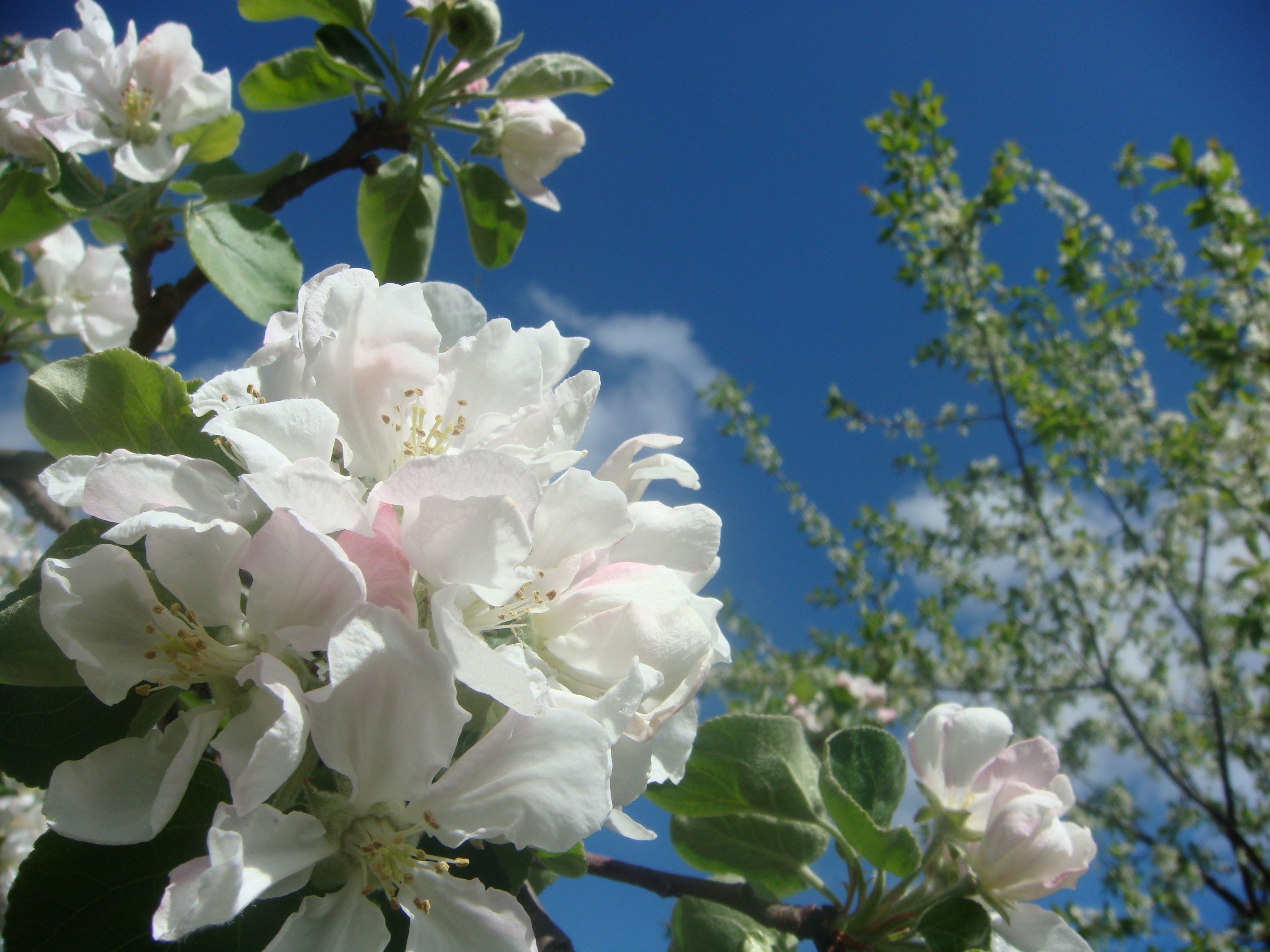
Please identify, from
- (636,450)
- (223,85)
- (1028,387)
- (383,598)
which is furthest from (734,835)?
(1028,387)

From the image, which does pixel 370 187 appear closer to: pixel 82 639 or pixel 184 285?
pixel 184 285

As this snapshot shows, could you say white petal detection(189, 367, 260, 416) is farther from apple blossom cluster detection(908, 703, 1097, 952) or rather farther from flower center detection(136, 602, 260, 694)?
apple blossom cluster detection(908, 703, 1097, 952)

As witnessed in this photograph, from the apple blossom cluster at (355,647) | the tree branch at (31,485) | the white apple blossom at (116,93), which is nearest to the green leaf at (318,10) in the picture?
the white apple blossom at (116,93)

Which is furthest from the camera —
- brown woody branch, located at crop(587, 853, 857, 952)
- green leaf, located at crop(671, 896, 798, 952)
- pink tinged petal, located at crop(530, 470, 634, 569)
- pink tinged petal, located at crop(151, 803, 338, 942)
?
brown woody branch, located at crop(587, 853, 857, 952)

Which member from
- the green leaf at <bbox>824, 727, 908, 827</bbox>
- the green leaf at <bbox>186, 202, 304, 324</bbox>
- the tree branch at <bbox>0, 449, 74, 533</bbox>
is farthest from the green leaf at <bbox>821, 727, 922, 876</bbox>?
the tree branch at <bbox>0, 449, 74, 533</bbox>

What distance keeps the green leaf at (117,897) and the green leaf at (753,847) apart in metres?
0.85

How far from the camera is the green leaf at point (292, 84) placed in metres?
2.11

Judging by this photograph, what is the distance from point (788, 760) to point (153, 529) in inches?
42.0

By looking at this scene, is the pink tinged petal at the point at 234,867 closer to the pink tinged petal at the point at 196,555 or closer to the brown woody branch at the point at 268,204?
the pink tinged petal at the point at 196,555

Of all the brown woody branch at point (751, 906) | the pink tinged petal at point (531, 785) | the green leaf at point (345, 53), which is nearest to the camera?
the pink tinged petal at point (531, 785)

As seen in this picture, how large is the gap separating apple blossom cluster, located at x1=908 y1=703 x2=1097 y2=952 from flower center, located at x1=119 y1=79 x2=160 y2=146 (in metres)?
2.02

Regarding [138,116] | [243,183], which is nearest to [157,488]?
[243,183]

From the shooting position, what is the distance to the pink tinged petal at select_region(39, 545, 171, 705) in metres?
0.67

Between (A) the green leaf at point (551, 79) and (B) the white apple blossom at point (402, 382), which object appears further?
Result: (A) the green leaf at point (551, 79)
